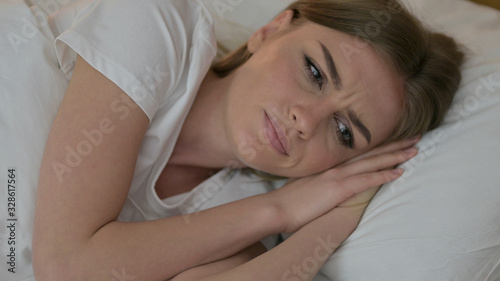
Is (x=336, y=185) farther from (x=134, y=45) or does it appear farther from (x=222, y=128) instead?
(x=134, y=45)

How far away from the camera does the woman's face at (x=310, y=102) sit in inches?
43.3

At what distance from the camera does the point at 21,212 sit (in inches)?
40.4

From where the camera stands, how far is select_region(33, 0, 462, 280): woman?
38.8 inches

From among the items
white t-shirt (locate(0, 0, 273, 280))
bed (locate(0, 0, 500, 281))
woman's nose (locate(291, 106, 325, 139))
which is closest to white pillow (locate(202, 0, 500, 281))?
bed (locate(0, 0, 500, 281))

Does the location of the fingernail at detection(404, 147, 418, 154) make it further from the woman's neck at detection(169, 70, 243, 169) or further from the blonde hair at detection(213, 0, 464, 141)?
the woman's neck at detection(169, 70, 243, 169)

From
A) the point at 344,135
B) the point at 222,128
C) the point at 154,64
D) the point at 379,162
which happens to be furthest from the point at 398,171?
the point at 154,64

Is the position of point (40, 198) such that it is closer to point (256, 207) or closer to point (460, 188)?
point (256, 207)

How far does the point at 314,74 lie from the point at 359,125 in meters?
0.16

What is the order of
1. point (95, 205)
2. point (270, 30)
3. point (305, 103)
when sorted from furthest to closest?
point (270, 30)
point (305, 103)
point (95, 205)

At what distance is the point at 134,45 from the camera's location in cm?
104

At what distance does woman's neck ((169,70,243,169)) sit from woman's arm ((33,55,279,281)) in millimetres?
245

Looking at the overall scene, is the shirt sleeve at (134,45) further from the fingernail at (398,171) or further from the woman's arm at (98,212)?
the fingernail at (398,171)

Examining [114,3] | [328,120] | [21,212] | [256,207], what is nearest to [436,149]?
[328,120]

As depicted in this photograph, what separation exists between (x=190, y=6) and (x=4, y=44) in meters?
0.43
